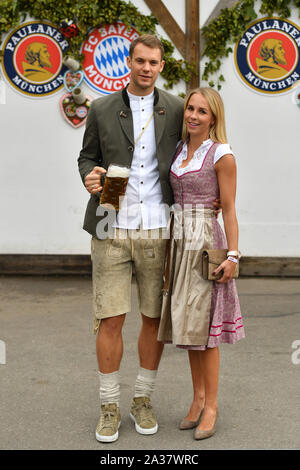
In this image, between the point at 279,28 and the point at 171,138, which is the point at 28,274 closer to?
the point at 279,28

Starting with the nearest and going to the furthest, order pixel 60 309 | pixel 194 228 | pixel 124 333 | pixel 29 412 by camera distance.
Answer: pixel 194 228
pixel 29 412
pixel 124 333
pixel 60 309

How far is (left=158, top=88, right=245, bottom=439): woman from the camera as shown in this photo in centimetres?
319

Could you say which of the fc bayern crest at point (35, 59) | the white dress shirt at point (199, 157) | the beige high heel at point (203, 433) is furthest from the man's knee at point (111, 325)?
the fc bayern crest at point (35, 59)

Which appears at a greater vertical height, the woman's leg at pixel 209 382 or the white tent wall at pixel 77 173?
the white tent wall at pixel 77 173

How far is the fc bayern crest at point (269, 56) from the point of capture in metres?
7.13

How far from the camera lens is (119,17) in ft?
23.2

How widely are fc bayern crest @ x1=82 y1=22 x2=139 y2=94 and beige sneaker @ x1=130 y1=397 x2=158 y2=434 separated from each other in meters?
4.50

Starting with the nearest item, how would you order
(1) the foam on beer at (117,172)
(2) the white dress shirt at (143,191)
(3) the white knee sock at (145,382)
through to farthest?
(1) the foam on beer at (117,172), (2) the white dress shirt at (143,191), (3) the white knee sock at (145,382)

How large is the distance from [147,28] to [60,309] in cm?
321

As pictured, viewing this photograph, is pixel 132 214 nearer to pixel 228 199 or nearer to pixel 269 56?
pixel 228 199

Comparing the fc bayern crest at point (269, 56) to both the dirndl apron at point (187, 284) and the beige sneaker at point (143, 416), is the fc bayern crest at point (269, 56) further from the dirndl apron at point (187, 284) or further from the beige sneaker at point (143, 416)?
the beige sneaker at point (143, 416)

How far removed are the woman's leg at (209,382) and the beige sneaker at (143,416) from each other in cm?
24

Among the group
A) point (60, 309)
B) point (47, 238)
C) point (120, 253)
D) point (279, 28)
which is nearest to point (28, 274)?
point (47, 238)
